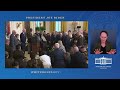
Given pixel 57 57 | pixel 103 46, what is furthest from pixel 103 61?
pixel 57 57

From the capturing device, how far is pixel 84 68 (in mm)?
4480

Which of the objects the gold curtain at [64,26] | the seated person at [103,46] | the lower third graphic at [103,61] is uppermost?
the gold curtain at [64,26]

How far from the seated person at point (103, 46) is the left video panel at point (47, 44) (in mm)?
58

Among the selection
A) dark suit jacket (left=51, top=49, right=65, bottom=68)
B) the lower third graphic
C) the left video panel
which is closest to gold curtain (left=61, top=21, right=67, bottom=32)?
the left video panel

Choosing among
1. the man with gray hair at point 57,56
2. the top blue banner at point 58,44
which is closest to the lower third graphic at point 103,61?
the top blue banner at point 58,44

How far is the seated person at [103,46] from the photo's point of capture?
177 inches

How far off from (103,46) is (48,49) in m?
0.29

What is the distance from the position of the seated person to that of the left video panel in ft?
0.19

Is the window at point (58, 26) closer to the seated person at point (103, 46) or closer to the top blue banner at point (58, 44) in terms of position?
the top blue banner at point (58, 44)

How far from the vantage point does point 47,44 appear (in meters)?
4.48
